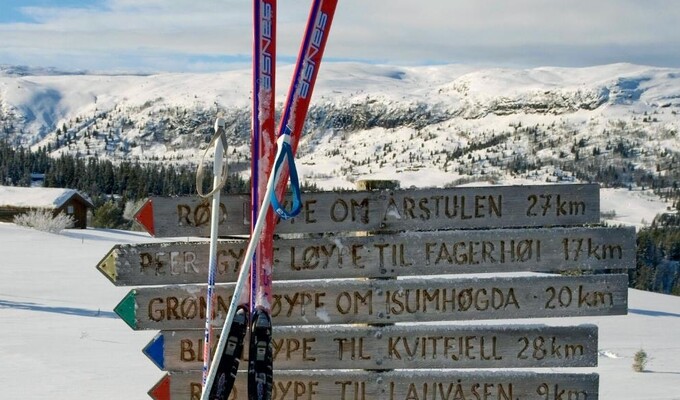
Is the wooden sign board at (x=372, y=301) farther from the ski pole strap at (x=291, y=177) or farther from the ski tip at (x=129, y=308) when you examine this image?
the ski pole strap at (x=291, y=177)

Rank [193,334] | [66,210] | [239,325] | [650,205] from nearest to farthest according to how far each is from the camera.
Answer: [239,325], [193,334], [66,210], [650,205]

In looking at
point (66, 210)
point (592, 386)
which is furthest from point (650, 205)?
point (592, 386)

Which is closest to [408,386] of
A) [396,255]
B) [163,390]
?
[396,255]

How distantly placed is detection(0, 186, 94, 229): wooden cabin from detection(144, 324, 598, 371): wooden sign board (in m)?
59.0

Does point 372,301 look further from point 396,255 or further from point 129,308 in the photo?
point 129,308

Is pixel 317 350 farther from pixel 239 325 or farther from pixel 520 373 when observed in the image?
pixel 520 373

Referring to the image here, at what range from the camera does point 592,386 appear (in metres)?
5.19

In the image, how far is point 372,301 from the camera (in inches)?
201

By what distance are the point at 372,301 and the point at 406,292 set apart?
0.19 meters

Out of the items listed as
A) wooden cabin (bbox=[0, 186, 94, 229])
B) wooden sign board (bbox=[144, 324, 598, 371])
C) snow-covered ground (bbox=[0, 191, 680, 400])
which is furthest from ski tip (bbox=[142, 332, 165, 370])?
wooden cabin (bbox=[0, 186, 94, 229])

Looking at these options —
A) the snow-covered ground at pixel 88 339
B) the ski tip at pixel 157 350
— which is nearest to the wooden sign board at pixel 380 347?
the ski tip at pixel 157 350

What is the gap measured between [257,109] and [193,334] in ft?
4.18

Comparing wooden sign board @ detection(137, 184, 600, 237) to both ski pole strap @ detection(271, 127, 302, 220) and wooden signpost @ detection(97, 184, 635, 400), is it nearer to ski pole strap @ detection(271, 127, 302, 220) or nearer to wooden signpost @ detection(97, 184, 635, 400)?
wooden signpost @ detection(97, 184, 635, 400)

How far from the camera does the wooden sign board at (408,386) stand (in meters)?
5.12
